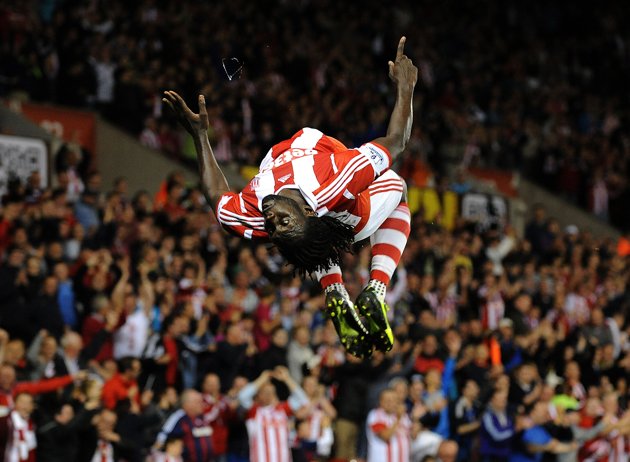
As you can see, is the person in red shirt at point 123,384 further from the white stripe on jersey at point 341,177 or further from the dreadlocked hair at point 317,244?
the white stripe on jersey at point 341,177

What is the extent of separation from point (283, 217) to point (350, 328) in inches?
32.0

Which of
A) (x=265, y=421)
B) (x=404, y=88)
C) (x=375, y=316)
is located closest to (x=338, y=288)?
(x=375, y=316)

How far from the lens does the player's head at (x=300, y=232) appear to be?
5.42 m

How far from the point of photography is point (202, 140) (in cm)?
627

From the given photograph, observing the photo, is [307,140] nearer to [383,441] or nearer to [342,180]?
[342,180]

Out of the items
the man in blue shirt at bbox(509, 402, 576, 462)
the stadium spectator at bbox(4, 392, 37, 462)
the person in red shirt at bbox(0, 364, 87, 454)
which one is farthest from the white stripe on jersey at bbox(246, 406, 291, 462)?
the man in blue shirt at bbox(509, 402, 576, 462)

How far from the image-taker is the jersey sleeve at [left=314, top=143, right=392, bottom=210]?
5578 millimetres

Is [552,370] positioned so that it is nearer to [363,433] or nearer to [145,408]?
[363,433]

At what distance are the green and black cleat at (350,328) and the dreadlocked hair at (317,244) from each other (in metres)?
0.28

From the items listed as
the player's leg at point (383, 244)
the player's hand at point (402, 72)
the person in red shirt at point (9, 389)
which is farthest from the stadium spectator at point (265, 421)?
the player's hand at point (402, 72)

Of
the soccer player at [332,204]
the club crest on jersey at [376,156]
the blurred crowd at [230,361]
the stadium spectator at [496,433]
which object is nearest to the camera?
the soccer player at [332,204]

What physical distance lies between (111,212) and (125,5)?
482 centimetres

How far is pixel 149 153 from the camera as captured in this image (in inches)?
591

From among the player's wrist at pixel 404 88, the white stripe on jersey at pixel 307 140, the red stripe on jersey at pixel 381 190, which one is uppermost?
the player's wrist at pixel 404 88
